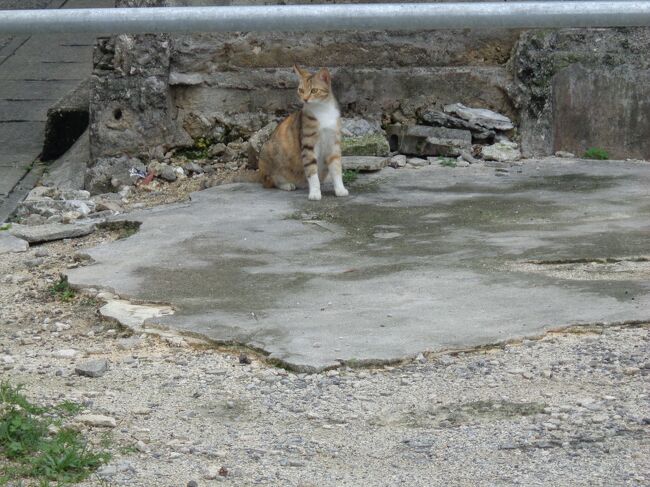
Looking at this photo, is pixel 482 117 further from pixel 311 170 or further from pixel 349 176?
pixel 311 170

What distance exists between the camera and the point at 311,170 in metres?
7.37

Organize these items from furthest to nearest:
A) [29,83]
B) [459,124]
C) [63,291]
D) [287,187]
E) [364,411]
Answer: [29,83] < [459,124] < [287,187] < [63,291] < [364,411]

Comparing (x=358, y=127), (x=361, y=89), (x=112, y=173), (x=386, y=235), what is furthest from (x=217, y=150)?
(x=386, y=235)

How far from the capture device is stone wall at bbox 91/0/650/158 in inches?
330

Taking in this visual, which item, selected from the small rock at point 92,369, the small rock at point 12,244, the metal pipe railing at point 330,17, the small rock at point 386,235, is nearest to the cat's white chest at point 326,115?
the small rock at point 386,235

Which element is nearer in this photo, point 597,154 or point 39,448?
point 39,448

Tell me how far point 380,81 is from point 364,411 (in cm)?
538

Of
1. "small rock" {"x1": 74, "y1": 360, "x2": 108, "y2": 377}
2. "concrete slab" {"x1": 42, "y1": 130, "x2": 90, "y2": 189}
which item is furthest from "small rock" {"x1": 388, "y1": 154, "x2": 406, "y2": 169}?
"small rock" {"x1": 74, "y1": 360, "x2": 108, "y2": 377}

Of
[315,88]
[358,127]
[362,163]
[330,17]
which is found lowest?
[362,163]

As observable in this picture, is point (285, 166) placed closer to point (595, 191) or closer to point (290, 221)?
point (290, 221)

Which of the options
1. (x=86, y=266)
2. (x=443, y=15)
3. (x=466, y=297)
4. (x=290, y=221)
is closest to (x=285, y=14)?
(x=443, y=15)

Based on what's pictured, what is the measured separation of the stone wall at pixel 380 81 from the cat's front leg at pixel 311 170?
1.32 metres

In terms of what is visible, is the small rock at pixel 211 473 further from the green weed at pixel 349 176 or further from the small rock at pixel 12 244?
the green weed at pixel 349 176

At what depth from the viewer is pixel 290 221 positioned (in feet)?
21.6
